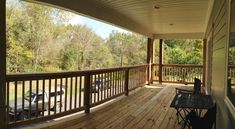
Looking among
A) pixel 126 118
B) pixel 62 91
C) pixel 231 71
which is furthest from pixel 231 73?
pixel 62 91

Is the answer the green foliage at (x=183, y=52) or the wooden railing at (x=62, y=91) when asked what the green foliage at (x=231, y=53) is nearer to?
the wooden railing at (x=62, y=91)

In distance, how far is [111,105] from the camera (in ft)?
19.5

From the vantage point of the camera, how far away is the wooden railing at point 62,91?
366cm

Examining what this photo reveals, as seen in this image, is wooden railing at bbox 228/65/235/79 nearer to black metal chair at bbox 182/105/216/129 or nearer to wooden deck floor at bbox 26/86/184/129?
black metal chair at bbox 182/105/216/129

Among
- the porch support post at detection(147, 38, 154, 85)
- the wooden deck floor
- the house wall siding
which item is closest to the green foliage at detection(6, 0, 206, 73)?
the porch support post at detection(147, 38, 154, 85)

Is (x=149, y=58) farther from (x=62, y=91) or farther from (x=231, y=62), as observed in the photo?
(x=231, y=62)

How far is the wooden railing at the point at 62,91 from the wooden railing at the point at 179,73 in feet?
10.1

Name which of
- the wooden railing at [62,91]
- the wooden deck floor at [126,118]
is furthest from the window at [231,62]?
the wooden railing at [62,91]

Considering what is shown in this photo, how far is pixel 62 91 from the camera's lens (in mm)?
5211

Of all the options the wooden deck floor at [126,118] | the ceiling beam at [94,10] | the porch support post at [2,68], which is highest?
the ceiling beam at [94,10]

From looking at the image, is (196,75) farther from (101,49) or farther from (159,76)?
(101,49)

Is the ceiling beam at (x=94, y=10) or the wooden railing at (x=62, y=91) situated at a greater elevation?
the ceiling beam at (x=94, y=10)

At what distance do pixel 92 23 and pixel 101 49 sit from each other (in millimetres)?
2824

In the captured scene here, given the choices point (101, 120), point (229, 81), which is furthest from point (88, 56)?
point (229, 81)
